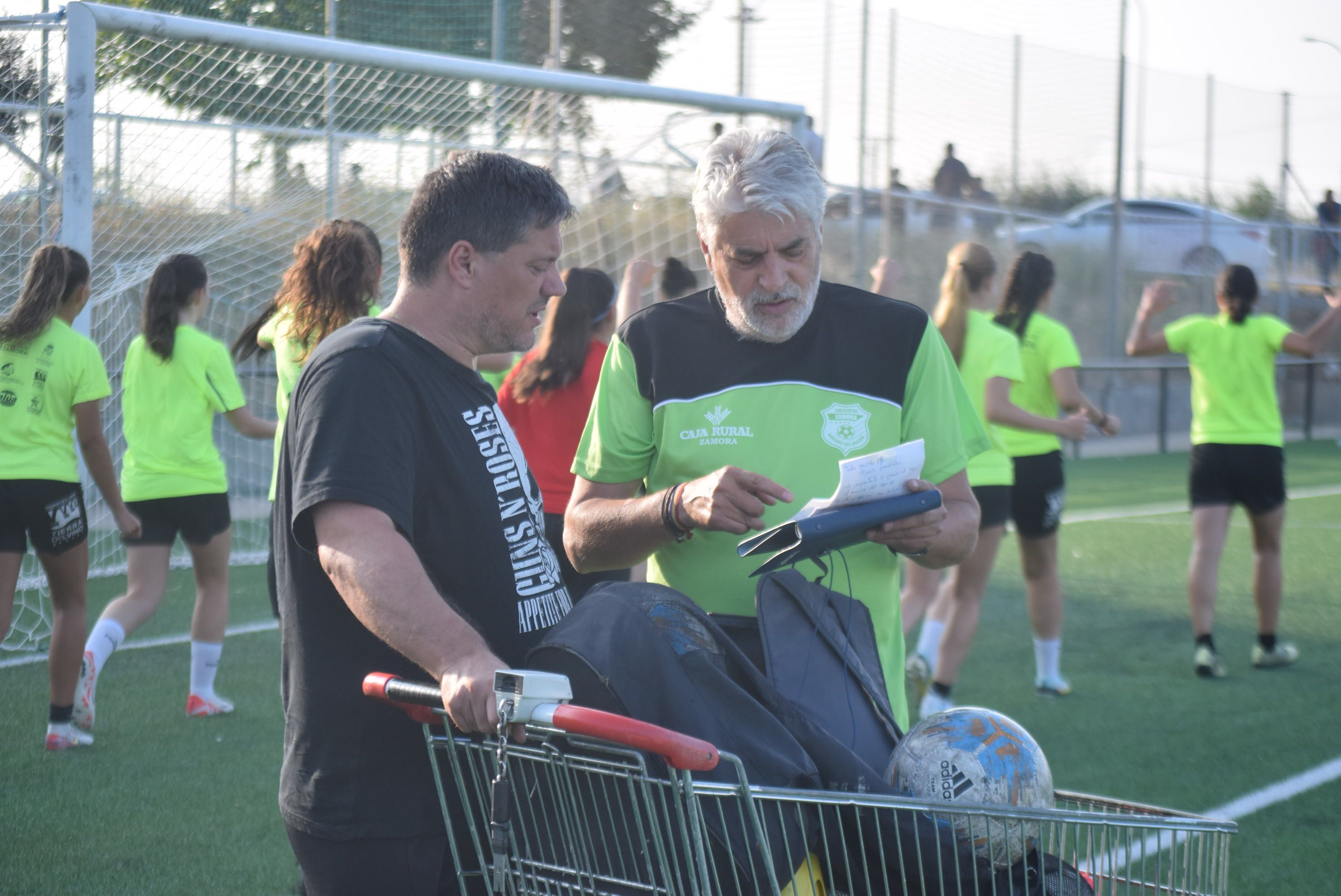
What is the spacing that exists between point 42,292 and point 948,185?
15275mm

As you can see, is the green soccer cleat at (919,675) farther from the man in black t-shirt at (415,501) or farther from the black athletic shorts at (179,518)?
the man in black t-shirt at (415,501)

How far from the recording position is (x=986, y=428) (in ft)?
19.9

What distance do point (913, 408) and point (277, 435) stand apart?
3307mm

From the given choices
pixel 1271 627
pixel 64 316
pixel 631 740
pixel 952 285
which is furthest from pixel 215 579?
pixel 1271 627

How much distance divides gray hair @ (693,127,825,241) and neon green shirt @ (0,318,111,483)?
400 cm

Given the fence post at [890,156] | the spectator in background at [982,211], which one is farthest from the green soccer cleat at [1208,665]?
the spectator in background at [982,211]

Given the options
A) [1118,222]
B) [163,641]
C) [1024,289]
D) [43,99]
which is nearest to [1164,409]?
[1118,222]

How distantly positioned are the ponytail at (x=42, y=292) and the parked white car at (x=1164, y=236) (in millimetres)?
16910

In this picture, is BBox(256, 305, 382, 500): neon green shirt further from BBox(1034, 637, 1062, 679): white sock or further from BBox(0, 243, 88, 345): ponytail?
BBox(1034, 637, 1062, 679): white sock

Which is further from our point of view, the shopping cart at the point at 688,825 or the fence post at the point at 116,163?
the fence post at the point at 116,163

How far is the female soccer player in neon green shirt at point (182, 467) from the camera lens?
19.8 ft

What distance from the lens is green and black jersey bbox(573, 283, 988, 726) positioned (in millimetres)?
2594

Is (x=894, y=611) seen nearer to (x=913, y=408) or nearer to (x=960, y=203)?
(x=913, y=408)

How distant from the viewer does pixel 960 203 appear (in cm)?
1894
